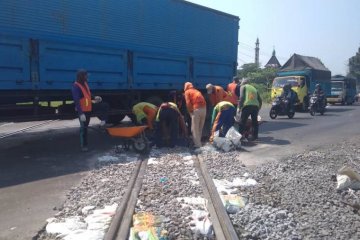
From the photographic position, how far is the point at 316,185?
5.65m

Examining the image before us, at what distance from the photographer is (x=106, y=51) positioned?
9547mm

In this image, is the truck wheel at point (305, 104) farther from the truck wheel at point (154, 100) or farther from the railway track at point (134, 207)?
the railway track at point (134, 207)

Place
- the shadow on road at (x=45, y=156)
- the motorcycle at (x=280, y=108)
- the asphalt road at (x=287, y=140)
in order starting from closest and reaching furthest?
the shadow on road at (x=45, y=156)
the asphalt road at (x=287, y=140)
the motorcycle at (x=280, y=108)

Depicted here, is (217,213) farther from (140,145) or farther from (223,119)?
(223,119)

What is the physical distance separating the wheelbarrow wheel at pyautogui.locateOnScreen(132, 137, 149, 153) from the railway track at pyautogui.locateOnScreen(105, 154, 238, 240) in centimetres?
156

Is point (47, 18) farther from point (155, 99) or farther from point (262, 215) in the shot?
point (262, 215)

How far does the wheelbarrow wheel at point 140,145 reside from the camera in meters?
8.17

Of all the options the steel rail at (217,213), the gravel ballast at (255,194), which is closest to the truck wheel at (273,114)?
the gravel ballast at (255,194)

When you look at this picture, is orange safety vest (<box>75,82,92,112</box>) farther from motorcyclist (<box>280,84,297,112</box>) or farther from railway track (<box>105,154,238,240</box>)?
motorcyclist (<box>280,84,297,112</box>)

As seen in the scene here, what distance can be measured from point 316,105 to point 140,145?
14.1 meters

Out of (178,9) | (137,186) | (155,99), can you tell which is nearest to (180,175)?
(137,186)

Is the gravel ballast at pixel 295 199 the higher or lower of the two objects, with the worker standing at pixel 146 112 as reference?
lower

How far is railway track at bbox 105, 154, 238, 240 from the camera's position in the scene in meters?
3.91

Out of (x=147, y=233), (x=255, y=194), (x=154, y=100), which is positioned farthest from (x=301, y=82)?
(x=147, y=233)
